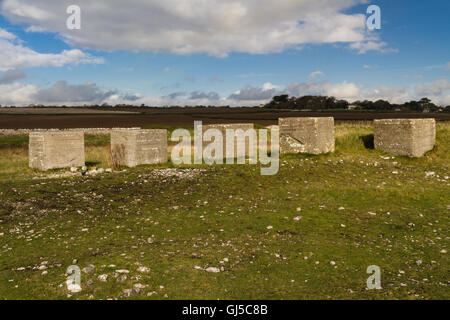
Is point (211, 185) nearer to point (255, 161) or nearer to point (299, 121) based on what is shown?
point (255, 161)

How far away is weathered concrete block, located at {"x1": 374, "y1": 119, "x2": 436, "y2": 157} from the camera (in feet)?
45.6

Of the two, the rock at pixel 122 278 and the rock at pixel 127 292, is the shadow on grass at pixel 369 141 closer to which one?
the rock at pixel 122 278

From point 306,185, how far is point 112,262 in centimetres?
642

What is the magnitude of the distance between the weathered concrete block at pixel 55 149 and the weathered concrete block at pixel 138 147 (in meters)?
1.38

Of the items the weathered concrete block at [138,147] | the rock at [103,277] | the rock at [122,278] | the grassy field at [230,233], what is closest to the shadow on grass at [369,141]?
the grassy field at [230,233]

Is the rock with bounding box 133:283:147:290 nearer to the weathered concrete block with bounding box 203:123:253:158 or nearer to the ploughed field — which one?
the weathered concrete block with bounding box 203:123:253:158

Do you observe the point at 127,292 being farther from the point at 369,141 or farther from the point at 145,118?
the point at 145,118

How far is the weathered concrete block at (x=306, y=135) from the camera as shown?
14.3 metres

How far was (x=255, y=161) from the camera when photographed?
13.9m

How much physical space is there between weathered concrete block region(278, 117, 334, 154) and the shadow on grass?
1937 millimetres

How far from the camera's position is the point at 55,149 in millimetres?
13945

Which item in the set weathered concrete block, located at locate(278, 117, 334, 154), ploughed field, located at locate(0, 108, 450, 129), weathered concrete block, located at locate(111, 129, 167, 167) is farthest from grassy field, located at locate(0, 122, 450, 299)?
ploughed field, located at locate(0, 108, 450, 129)

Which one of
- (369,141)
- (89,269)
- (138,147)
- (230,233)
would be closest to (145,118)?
(138,147)
